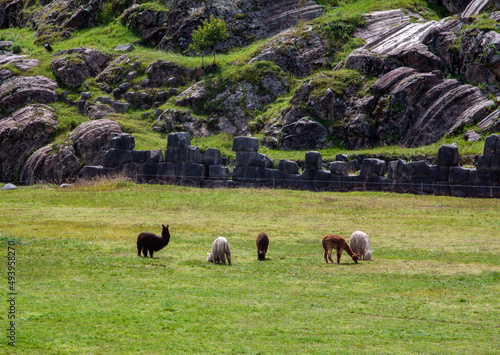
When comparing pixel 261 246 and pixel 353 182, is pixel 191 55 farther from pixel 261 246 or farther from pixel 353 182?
pixel 261 246

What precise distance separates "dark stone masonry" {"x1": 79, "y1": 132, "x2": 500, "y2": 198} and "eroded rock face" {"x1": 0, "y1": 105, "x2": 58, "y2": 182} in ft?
36.1

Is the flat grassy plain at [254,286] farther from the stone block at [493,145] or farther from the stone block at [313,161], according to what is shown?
the stone block at [313,161]

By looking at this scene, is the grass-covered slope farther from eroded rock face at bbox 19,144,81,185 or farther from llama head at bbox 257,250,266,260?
llama head at bbox 257,250,266,260

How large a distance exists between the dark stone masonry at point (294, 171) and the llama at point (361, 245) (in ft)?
55.2

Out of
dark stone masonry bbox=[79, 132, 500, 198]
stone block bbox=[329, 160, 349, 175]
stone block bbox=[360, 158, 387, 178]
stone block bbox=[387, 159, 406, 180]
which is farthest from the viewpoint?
stone block bbox=[329, 160, 349, 175]

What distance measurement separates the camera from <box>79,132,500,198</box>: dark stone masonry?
3077cm

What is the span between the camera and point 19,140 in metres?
47.1

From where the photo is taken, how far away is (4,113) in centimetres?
5128

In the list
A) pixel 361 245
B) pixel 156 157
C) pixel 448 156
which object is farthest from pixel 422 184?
pixel 361 245

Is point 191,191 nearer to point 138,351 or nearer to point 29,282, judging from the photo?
point 29,282

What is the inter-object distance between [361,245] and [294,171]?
64.0 ft

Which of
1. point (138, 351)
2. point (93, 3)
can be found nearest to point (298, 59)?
point (93, 3)

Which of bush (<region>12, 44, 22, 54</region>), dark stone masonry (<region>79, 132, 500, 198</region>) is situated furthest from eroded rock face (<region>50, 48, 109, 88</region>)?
dark stone masonry (<region>79, 132, 500, 198</region>)

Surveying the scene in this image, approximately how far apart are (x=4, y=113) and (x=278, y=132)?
Answer: 78.5 ft
